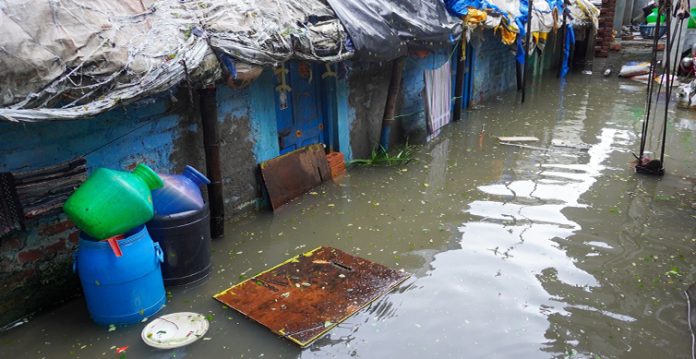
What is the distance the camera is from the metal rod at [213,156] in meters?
4.80

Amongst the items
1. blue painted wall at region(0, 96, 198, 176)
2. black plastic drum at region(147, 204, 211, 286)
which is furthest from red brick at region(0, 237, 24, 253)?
black plastic drum at region(147, 204, 211, 286)

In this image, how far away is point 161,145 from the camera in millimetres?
4730

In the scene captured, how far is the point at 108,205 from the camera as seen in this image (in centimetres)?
350

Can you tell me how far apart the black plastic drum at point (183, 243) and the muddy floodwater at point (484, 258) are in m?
0.17

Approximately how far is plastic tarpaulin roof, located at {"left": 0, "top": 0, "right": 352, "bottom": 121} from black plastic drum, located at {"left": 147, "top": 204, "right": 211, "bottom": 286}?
3.46ft

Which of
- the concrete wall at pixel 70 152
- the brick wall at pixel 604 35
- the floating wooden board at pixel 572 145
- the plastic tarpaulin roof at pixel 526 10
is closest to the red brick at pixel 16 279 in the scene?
the concrete wall at pixel 70 152

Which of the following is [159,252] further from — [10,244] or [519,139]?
[519,139]

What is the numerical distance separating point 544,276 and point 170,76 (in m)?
3.78

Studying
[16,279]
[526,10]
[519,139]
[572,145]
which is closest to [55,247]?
[16,279]

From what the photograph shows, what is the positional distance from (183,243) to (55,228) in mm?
1025

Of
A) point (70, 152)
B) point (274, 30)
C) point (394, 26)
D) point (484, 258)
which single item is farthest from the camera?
point (394, 26)

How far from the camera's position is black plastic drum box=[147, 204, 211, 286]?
4.03 m

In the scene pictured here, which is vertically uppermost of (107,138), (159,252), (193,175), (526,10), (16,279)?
(526,10)

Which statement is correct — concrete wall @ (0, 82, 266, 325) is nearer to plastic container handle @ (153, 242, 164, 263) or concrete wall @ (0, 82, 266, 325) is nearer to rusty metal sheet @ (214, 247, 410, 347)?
plastic container handle @ (153, 242, 164, 263)
